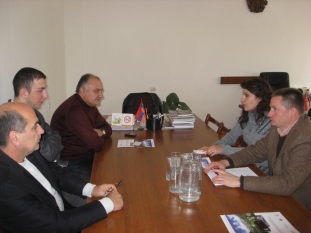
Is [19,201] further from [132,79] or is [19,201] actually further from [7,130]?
[132,79]

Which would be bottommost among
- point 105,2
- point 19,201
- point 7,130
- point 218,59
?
point 19,201

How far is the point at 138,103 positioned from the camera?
386 cm

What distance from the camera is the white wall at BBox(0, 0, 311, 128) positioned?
15.0 feet

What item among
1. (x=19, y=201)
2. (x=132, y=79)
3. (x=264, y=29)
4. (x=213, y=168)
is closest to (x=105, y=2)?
(x=132, y=79)

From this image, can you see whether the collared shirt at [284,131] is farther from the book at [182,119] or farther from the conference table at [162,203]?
the book at [182,119]

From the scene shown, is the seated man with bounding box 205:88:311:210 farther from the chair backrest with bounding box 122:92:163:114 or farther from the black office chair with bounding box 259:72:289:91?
the black office chair with bounding box 259:72:289:91

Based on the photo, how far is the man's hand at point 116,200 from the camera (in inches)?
52.0

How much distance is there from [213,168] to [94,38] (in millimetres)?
3561

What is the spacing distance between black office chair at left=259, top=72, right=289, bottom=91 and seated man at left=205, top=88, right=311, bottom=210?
340 cm

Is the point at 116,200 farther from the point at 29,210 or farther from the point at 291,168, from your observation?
the point at 291,168

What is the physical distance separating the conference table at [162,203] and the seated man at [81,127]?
355 millimetres

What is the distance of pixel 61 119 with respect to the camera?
252cm

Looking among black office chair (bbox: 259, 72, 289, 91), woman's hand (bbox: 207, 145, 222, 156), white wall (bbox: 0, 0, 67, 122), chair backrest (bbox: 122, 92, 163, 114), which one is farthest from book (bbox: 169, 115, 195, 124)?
black office chair (bbox: 259, 72, 289, 91)

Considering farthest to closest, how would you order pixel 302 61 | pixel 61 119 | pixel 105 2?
pixel 302 61 → pixel 105 2 → pixel 61 119
